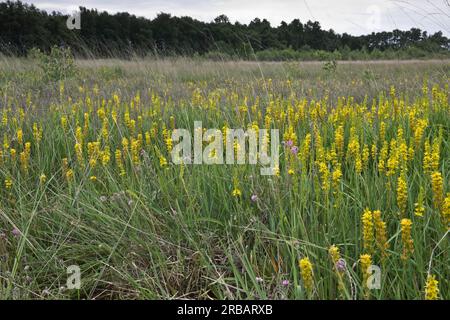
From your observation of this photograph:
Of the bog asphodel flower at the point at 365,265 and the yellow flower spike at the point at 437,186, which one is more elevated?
the yellow flower spike at the point at 437,186

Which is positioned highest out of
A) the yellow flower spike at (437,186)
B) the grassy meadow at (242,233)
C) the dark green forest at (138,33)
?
the dark green forest at (138,33)

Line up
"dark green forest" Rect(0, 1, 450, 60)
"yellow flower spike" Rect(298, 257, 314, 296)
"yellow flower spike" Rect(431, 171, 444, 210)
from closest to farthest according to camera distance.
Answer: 1. "yellow flower spike" Rect(298, 257, 314, 296)
2. "yellow flower spike" Rect(431, 171, 444, 210)
3. "dark green forest" Rect(0, 1, 450, 60)

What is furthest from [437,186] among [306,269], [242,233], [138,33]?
[138,33]

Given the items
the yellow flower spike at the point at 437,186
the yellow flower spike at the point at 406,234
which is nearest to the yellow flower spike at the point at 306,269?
the yellow flower spike at the point at 406,234

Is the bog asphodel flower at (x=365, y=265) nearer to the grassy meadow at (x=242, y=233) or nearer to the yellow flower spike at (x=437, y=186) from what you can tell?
the grassy meadow at (x=242, y=233)

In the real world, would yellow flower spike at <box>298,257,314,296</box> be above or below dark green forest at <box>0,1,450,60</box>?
below

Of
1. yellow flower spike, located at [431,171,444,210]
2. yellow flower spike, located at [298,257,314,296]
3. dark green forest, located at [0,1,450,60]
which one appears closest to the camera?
yellow flower spike, located at [298,257,314,296]

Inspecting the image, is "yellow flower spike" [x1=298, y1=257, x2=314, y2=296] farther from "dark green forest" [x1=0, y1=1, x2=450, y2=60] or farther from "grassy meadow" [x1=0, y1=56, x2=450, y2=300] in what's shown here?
"dark green forest" [x1=0, y1=1, x2=450, y2=60]

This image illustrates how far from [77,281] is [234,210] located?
76cm

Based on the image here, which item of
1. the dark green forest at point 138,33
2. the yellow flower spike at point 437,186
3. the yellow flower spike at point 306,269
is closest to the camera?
the yellow flower spike at point 306,269

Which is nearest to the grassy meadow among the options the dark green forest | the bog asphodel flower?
the bog asphodel flower
